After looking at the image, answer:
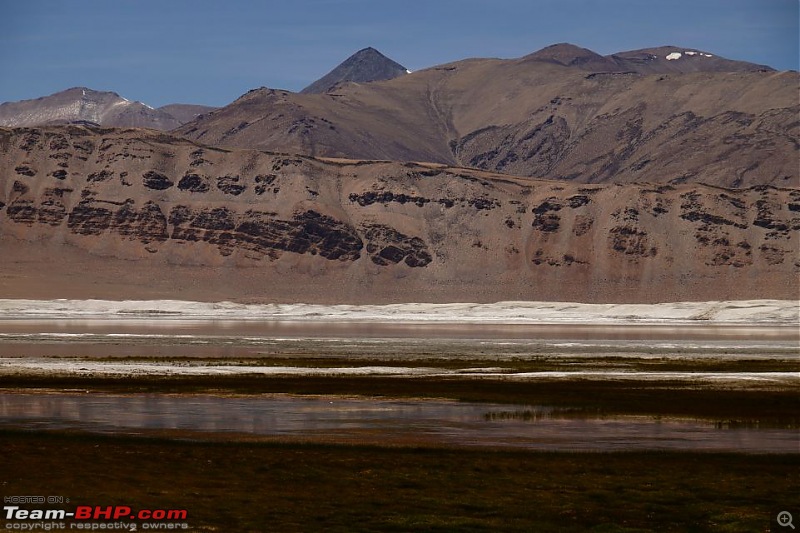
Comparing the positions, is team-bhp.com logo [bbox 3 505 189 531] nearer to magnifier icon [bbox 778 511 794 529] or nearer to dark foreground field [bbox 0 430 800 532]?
dark foreground field [bbox 0 430 800 532]

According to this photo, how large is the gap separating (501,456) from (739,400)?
17.7m

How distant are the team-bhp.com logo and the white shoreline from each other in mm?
114040

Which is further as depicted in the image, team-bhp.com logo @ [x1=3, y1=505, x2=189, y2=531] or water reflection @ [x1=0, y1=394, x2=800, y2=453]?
water reflection @ [x1=0, y1=394, x2=800, y2=453]

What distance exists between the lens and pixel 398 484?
23.7m

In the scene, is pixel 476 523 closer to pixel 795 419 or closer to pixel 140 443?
pixel 140 443

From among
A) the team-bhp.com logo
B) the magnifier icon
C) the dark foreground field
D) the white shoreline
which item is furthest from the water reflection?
the white shoreline

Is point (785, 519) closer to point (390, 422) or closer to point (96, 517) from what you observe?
point (96, 517)

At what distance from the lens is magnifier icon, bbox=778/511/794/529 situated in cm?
2011

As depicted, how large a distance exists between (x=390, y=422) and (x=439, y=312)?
413 feet

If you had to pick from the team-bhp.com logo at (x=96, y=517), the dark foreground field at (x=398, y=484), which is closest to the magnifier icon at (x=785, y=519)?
the dark foreground field at (x=398, y=484)

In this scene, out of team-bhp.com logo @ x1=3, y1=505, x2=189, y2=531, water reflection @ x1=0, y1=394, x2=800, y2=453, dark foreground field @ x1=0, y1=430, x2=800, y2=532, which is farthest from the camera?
water reflection @ x1=0, y1=394, x2=800, y2=453

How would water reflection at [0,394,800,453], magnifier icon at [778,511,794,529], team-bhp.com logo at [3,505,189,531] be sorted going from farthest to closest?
1. water reflection at [0,394,800,453]
2. magnifier icon at [778,511,794,529]
3. team-bhp.com logo at [3,505,189,531]

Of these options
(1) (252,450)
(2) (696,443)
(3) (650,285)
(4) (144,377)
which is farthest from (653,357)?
(3) (650,285)

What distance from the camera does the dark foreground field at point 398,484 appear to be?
20.5m
